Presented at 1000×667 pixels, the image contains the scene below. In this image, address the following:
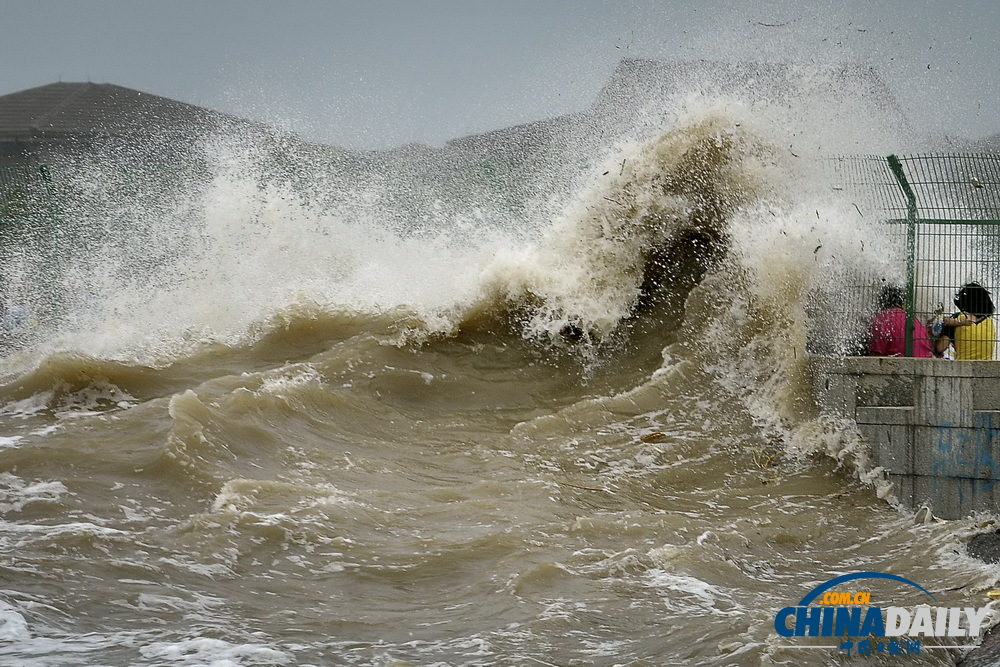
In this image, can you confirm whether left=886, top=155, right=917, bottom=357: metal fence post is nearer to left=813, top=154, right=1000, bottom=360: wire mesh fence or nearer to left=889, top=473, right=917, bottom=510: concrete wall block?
left=813, top=154, right=1000, bottom=360: wire mesh fence

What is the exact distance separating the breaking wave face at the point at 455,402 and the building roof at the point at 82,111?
17.0 ft

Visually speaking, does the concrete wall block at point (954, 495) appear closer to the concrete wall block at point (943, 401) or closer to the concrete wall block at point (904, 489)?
the concrete wall block at point (904, 489)

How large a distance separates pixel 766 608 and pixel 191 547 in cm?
320

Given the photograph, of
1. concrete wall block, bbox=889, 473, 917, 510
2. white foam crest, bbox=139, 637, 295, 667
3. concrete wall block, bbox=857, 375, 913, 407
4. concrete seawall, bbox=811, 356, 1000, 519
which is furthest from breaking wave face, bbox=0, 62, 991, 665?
concrete wall block, bbox=857, 375, 913, 407

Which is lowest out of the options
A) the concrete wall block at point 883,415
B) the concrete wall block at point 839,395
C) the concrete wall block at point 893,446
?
the concrete wall block at point 893,446

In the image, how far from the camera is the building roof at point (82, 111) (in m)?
20.9

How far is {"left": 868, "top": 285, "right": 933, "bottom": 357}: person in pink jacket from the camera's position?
8.45m

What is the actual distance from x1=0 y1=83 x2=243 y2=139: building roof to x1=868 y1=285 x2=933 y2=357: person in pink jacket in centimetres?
1368

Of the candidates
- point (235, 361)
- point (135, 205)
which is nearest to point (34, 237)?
point (135, 205)

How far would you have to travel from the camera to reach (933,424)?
317 inches

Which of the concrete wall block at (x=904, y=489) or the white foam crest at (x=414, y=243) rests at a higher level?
the white foam crest at (x=414, y=243)

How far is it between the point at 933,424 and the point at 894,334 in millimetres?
863

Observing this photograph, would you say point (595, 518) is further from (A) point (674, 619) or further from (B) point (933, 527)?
(B) point (933, 527)

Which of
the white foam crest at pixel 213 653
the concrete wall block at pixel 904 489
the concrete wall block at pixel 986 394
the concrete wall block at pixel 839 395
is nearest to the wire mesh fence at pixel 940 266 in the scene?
the concrete wall block at pixel 839 395
